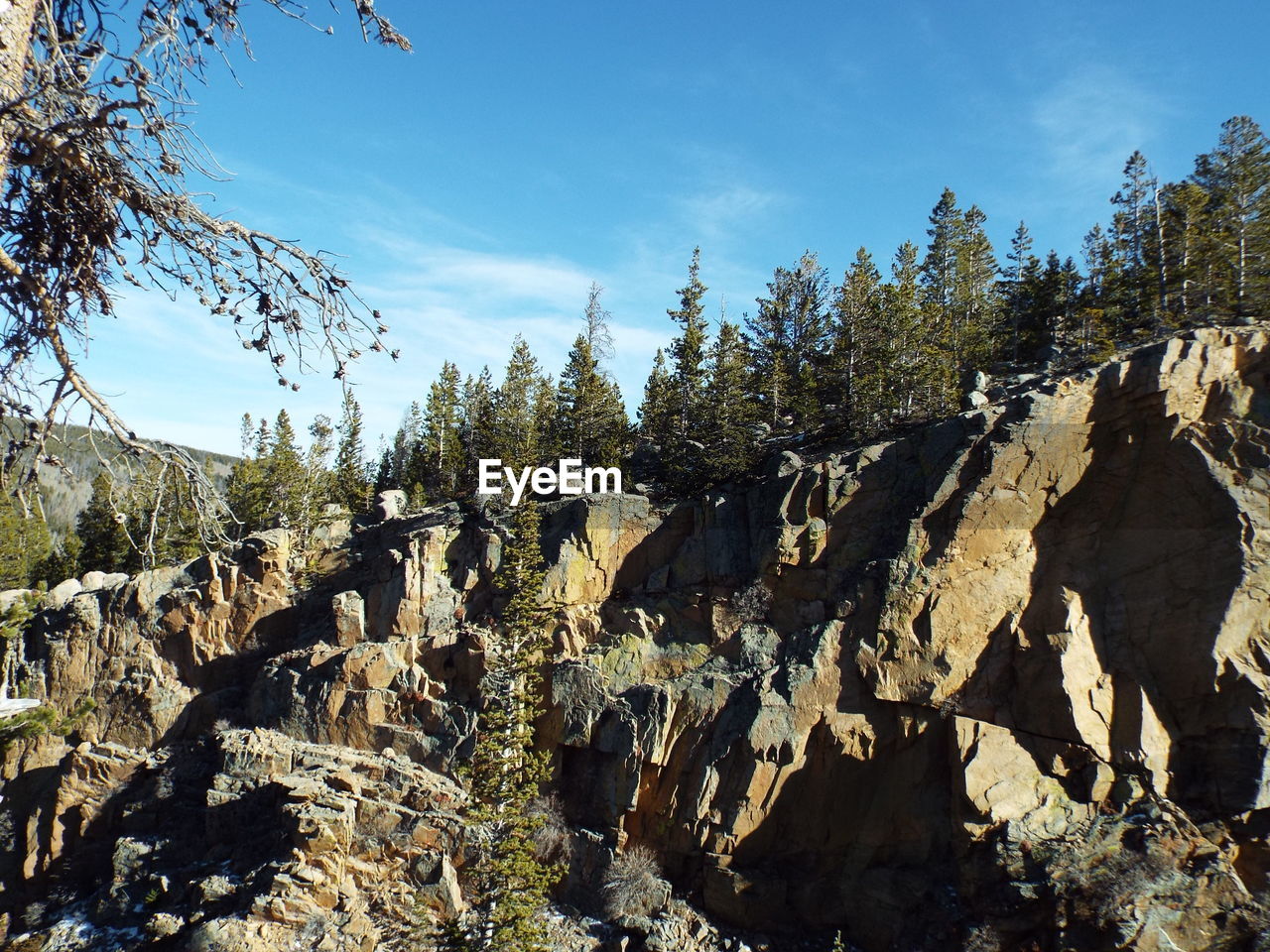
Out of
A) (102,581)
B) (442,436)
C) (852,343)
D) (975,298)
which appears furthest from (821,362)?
(102,581)

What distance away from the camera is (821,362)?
40.1 metres

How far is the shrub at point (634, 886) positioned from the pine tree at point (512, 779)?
1690 mm

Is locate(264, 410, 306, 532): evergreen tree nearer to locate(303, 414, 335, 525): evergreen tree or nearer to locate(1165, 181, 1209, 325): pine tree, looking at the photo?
locate(303, 414, 335, 525): evergreen tree

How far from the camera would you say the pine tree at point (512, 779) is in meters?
17.5

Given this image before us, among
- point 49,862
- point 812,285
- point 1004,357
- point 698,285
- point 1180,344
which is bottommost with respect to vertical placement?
point 49,862

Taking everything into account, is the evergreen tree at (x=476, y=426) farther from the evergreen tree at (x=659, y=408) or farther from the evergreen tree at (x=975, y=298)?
the evergreen tree at (x=975, y=298)

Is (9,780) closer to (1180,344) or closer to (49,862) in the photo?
(49,862)

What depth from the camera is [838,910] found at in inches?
747

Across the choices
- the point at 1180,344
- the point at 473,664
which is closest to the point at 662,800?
the point at 473,664

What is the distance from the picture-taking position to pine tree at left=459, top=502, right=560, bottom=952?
17.5m

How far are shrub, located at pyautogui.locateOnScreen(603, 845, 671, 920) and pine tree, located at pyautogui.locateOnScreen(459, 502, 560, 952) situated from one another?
1.69m

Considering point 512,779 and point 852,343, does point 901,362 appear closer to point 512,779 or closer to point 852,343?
point 852,343

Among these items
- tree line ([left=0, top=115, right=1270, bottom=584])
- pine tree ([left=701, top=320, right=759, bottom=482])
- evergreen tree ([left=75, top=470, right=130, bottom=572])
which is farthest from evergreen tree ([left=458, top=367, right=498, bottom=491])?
evergreen tree ([left=75, top=470, right=130, bottom=572])

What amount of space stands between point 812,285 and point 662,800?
3478 centimetres
